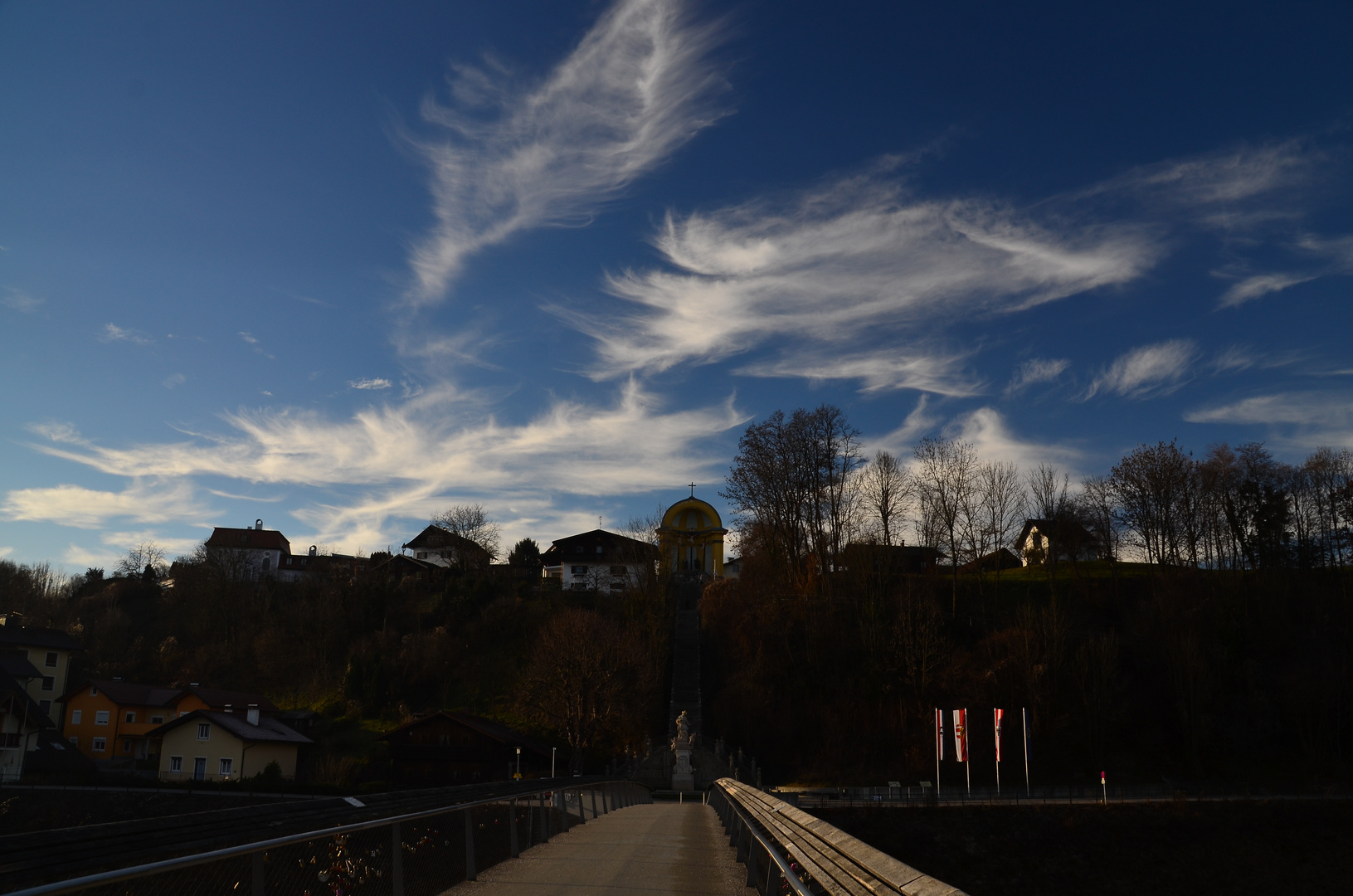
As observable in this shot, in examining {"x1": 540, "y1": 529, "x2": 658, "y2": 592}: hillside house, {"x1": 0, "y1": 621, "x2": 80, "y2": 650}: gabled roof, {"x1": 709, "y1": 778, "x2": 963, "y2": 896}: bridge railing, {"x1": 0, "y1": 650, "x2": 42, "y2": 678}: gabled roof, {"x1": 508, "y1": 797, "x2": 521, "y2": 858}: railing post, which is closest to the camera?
{"x1": 709, "y1": 778, "x2": 963, "y2": 896}: bridge railing

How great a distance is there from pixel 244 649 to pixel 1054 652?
192ft

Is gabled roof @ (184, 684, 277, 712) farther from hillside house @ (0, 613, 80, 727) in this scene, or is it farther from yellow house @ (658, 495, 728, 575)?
yellow house @ (658, 495, 728, 575)

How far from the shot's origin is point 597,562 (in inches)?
3091

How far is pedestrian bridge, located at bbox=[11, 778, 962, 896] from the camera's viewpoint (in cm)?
435

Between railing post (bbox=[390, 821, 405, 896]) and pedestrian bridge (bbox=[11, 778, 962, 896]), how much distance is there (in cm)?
1

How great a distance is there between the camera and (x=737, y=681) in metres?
48.2

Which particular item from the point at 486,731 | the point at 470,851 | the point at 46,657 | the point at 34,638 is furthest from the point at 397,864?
the point at 46,657

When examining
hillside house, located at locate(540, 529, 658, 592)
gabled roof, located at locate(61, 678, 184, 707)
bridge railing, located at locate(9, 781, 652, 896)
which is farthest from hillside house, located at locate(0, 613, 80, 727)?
bridge railing, located at locate(9, 781, 652, 896)

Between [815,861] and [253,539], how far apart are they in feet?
335

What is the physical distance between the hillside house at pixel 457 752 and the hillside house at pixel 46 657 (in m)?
27.1

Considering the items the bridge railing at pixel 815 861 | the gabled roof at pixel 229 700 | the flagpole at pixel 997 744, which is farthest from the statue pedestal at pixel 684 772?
the bridge railing at pixel 815 861

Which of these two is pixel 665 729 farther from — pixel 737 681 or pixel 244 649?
pixel 244 649

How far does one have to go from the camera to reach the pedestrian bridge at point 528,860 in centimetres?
435

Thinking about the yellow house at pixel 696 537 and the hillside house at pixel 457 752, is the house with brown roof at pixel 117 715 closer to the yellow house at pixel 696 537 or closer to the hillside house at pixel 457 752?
the hillside house at pixel 457 752
